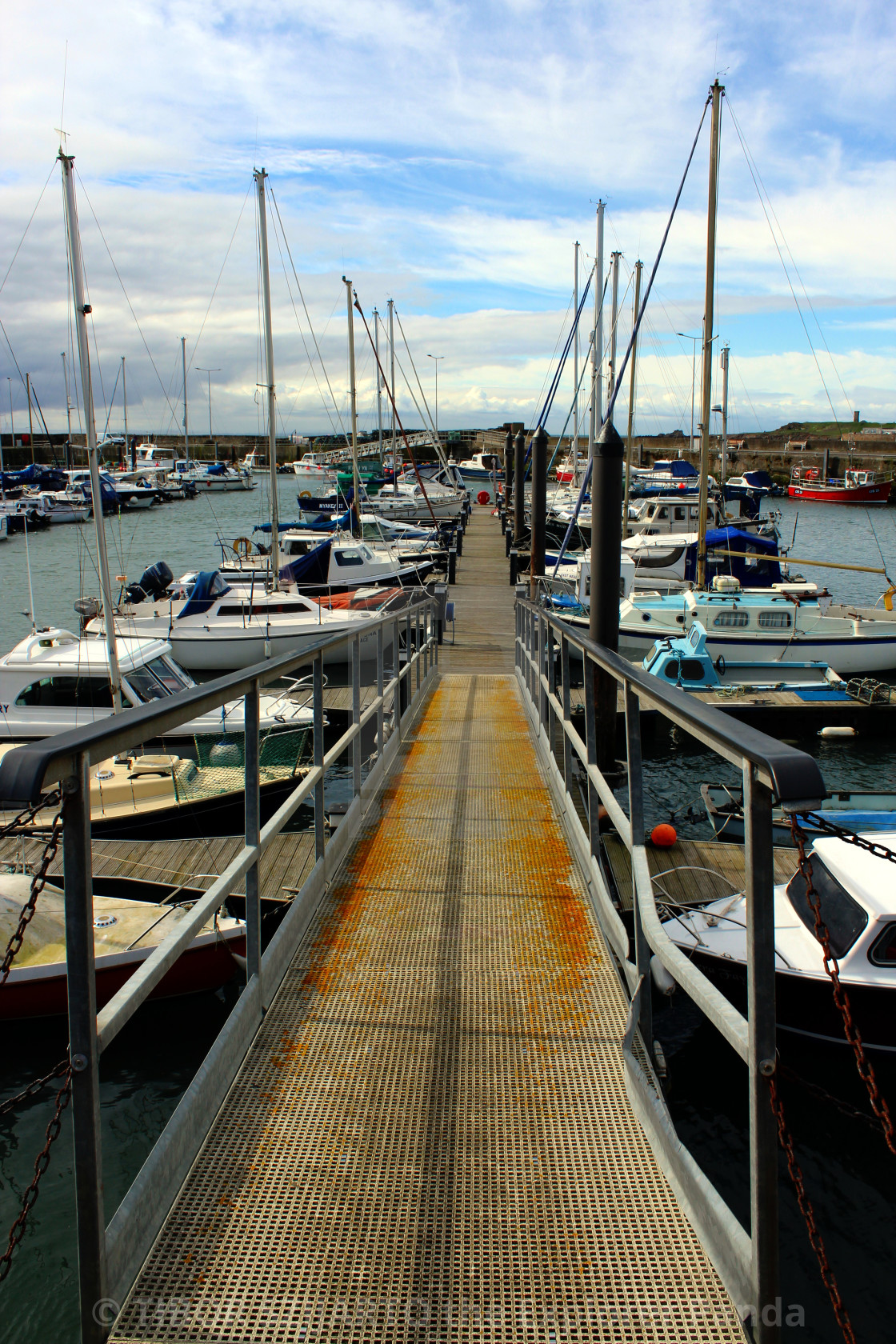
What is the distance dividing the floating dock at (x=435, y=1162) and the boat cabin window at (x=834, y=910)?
3.60 meters

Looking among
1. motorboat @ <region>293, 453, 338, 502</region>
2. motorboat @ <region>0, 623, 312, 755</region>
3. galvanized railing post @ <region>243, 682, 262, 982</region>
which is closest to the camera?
galvanized railing post @ <region>243, 682, 262, 982</region>

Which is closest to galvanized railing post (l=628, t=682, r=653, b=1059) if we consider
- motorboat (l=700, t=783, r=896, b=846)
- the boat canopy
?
motorboat (l=700, t=783, r=896, b=846)

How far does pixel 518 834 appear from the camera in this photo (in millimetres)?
5328

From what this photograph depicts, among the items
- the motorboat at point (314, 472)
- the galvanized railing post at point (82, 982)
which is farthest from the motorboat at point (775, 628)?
the motorboat at point (314, 472)

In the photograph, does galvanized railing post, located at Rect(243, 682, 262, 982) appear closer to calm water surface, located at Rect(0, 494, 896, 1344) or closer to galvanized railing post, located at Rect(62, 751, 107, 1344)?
galvanized railing post, located at Rect(62, 751, 107, 1344)

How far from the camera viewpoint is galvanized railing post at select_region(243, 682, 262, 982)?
2.95 m

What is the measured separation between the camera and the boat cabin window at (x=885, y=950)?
22.2 feet

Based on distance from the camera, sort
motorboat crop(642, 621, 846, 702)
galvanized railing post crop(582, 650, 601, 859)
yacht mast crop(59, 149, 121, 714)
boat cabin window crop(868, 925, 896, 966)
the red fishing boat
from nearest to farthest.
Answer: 1. galvanized railing post crop(582, 650, 601, 859)
2. boat cabin window crop(868, 925, 896, 966)
3. yacht mast crop(59, 149, 121, 714)
4. motorboat crop(642, 621, 846, 702)
5. the red fishing boat

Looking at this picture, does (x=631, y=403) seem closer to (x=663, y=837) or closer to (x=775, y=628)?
(x=775, y=628)

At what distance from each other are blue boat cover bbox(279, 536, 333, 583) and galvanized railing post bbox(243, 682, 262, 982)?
21913 mm

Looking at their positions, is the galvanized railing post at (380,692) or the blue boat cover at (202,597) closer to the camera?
the galvanized railing post at (380,692)

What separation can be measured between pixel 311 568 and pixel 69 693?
1250cm

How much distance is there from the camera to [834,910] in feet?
23.7

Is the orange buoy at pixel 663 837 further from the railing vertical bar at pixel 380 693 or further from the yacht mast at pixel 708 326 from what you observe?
the yacht mast at pixel 708 326
